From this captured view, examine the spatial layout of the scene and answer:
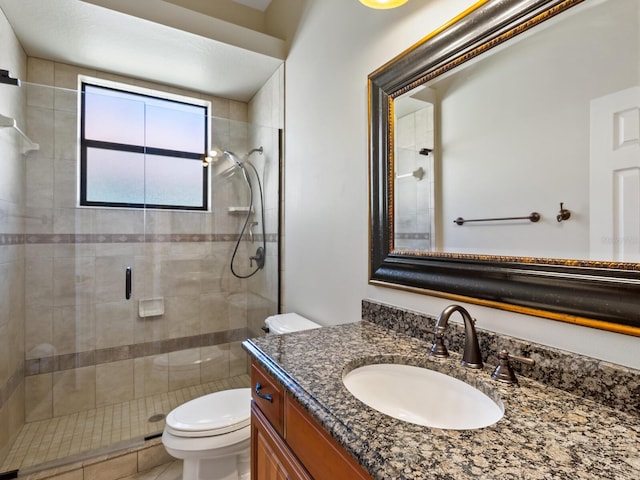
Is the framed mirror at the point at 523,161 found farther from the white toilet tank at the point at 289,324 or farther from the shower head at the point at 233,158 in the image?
the shower head at the point at 233,158

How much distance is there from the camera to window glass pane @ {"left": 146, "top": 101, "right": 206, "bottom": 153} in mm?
2564

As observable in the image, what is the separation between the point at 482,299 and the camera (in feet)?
3.26

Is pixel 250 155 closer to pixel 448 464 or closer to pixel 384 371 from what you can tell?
pixel 384 371

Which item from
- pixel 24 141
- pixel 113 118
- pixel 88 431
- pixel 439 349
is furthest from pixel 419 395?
pixel 113 118

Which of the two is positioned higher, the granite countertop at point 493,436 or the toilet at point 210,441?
the granite countertop at point 493,436

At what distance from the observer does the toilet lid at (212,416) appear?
1.56 meters

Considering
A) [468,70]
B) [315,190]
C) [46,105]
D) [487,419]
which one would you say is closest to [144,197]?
[46,105]

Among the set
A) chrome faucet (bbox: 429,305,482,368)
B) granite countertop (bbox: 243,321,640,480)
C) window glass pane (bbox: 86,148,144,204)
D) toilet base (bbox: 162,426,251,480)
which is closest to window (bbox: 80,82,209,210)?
window glass pane (bbox: 86,148,144,204)

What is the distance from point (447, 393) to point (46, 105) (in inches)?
113

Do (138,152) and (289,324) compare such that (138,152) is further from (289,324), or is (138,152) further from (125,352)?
(289,324)

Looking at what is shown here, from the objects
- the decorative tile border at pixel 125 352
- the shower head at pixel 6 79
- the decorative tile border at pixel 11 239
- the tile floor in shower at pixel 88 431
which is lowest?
the tile floor in shower at pixel 88 431

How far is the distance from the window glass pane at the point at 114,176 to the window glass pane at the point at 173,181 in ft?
0.23

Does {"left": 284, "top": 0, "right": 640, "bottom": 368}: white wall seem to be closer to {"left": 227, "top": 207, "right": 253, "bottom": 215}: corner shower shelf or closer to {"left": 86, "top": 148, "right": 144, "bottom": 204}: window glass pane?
{"left": 227, "top": 207, "right": 253, "bottom": 215}: corner shower shelf

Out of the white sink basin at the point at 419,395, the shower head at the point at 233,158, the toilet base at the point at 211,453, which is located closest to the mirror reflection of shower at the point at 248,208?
the shower head at the point at 233,158
